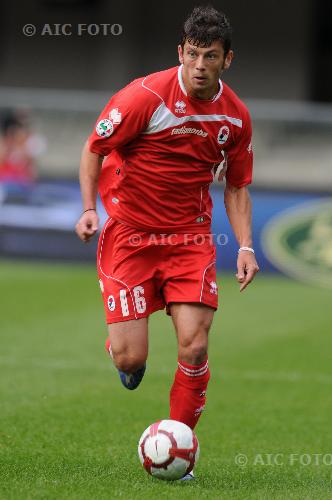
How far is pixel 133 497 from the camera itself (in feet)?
18.3

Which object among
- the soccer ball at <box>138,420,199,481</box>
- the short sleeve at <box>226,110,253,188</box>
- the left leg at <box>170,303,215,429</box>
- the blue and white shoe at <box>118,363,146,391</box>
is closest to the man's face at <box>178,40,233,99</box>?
the short sleeve at <box>226,110,253,188</box>

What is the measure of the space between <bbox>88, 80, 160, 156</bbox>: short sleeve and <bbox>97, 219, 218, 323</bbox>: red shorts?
55 centimetres

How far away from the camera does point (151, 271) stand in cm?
655

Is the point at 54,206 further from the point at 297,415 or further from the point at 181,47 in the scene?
the point at 181,47

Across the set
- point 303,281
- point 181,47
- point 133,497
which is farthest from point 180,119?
point 303,281

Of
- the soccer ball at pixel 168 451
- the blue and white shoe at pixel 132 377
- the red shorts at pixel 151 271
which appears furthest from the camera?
the blue and white shoe at pixel 132 377

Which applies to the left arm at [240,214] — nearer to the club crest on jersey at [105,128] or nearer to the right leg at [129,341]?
the right leg at [129,341]

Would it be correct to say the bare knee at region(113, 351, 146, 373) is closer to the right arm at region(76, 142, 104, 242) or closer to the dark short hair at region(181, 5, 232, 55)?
the right arm at region(76, 142, 104, 242)

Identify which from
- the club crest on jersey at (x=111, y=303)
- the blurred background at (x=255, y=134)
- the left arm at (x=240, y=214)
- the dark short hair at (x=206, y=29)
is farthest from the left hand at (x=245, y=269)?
the blurred background at (x=255, y=134)

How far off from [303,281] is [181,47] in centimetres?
1090

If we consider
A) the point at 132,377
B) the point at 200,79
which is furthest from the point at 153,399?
the point at 200,79

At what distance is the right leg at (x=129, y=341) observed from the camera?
6465mm

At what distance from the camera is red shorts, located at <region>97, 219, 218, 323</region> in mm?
6441

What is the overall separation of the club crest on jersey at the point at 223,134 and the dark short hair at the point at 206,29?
0.46 metres
